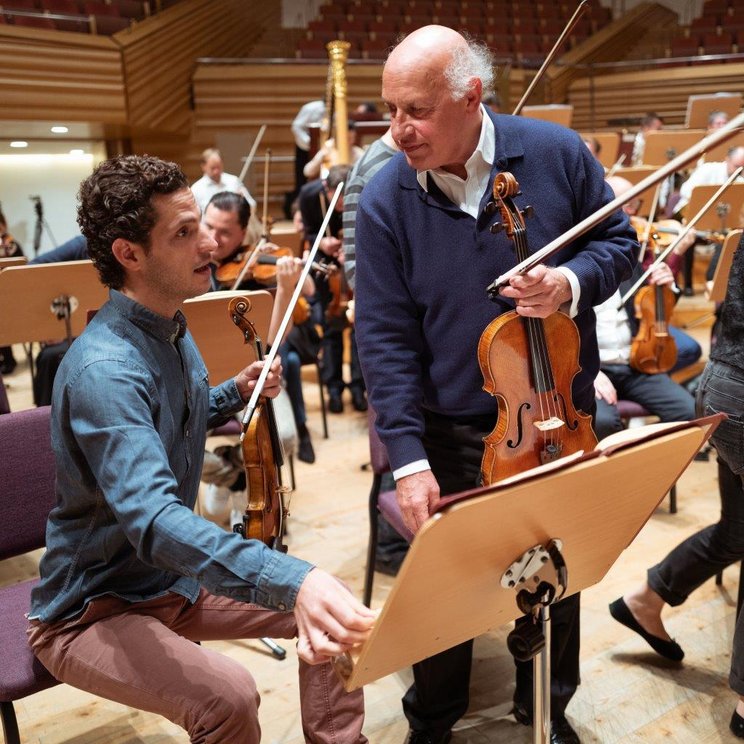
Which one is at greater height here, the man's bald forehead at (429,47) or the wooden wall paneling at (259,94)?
the wooden wall paneling at (259,94)

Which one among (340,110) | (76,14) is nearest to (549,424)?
(340,110)

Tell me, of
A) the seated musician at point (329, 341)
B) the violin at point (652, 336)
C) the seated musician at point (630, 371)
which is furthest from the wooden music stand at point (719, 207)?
the seated musician at point (329, 341)

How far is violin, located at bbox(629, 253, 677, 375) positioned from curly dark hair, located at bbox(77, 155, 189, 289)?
2.17 metres

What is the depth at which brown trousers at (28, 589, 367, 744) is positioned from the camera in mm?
1393

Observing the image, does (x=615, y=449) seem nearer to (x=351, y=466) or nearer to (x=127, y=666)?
(x=127, y=666)

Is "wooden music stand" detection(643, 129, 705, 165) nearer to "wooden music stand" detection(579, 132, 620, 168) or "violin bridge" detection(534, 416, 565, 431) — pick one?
"wooden music stand" detection(579, 132, 620, 168)

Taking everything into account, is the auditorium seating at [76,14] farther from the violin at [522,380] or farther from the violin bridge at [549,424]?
the violin bridge at [549,424]

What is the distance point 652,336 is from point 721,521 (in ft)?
4.02

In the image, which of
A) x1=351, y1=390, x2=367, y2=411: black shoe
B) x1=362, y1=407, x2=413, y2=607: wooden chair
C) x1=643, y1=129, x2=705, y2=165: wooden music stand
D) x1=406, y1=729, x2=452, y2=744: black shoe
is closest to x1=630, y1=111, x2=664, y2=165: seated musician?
x1=643, y1=129, x2=705, y2=165: wooden music stand

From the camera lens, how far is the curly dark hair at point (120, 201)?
4.85ft

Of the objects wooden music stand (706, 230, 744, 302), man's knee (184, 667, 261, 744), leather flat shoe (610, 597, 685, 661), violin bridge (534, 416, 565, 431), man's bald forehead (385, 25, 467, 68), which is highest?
man's bald forehead (385, 25, 467, 68)

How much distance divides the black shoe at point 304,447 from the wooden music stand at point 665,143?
4096 mm

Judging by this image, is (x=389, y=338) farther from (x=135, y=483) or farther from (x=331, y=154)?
(x=331, y=154)

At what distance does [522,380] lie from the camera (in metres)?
1.64
